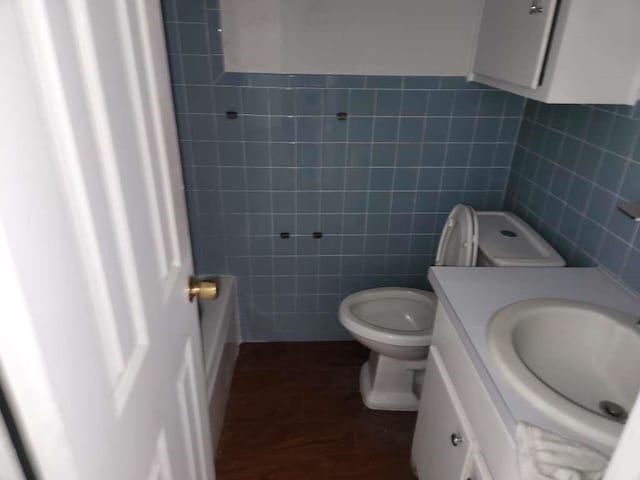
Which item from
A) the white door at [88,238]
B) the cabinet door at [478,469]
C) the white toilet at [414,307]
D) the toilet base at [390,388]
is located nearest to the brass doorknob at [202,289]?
the white door at [88,238]

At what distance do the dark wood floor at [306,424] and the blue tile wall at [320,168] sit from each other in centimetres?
25

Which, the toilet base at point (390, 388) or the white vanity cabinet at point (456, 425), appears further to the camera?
the toilet base at point (390, 388)

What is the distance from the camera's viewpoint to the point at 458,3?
1.67 metres

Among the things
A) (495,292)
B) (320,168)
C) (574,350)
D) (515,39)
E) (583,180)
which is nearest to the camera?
(574,350)

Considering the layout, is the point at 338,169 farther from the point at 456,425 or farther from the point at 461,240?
the point at 456,425

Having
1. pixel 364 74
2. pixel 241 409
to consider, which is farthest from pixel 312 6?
pixel 241 409

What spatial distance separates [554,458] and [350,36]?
4.92 feet

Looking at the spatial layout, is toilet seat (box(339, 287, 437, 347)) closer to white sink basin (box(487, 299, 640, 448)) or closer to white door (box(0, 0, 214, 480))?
white sink basin (box(487, 299, 640, 448))

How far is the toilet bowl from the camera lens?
1814 mm

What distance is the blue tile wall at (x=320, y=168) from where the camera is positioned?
70.2 inches

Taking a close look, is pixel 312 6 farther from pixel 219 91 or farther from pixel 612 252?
pixel 612 252

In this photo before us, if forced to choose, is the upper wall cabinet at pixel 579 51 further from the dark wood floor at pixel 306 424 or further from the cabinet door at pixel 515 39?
the dark wood floor at pixel 306 424

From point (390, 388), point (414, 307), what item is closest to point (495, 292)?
point (414, 307)

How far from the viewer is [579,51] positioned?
114 cm
